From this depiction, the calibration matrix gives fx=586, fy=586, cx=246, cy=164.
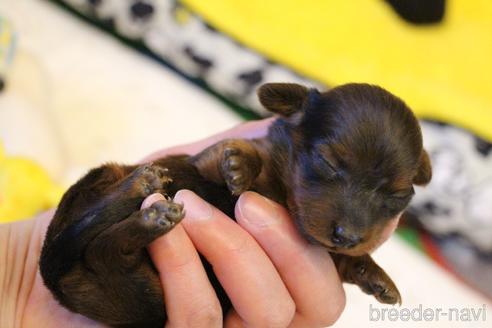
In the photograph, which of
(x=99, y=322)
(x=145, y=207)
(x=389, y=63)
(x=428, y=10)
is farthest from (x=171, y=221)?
(x=428, y=10)

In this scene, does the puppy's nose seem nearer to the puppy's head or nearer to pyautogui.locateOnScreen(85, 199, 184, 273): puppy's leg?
the puppy's head

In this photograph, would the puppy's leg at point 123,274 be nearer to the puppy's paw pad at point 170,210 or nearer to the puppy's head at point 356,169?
the puppy's paw pad at point 170,210

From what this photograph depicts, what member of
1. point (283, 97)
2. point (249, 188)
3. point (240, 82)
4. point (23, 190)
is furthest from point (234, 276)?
point (240, 82)

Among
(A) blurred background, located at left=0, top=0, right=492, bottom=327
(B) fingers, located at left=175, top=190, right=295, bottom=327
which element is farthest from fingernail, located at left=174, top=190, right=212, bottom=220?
(A) blurred background, located at left=0, top=0, right=492, bottom=327

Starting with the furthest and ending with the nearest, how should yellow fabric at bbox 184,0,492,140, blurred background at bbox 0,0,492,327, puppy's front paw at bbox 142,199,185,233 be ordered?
yellow fabric at bbox 184,0,492,140
blurred background at bbox 0,0,492,327
puppy's front paw at bbox 142,199,185,233

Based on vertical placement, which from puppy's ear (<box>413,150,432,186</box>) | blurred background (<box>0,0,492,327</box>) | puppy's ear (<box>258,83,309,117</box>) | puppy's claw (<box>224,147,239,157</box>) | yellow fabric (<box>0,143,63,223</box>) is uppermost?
puppy's ear (<box>258,83,309,117</box>)

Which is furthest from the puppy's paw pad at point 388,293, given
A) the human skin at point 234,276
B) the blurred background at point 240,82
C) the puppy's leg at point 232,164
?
the blurred background at point 240,82

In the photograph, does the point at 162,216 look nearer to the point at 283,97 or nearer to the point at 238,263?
the point at 238,263

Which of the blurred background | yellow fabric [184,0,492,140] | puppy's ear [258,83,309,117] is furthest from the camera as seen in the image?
yellow fabric [184,0,492,140]
